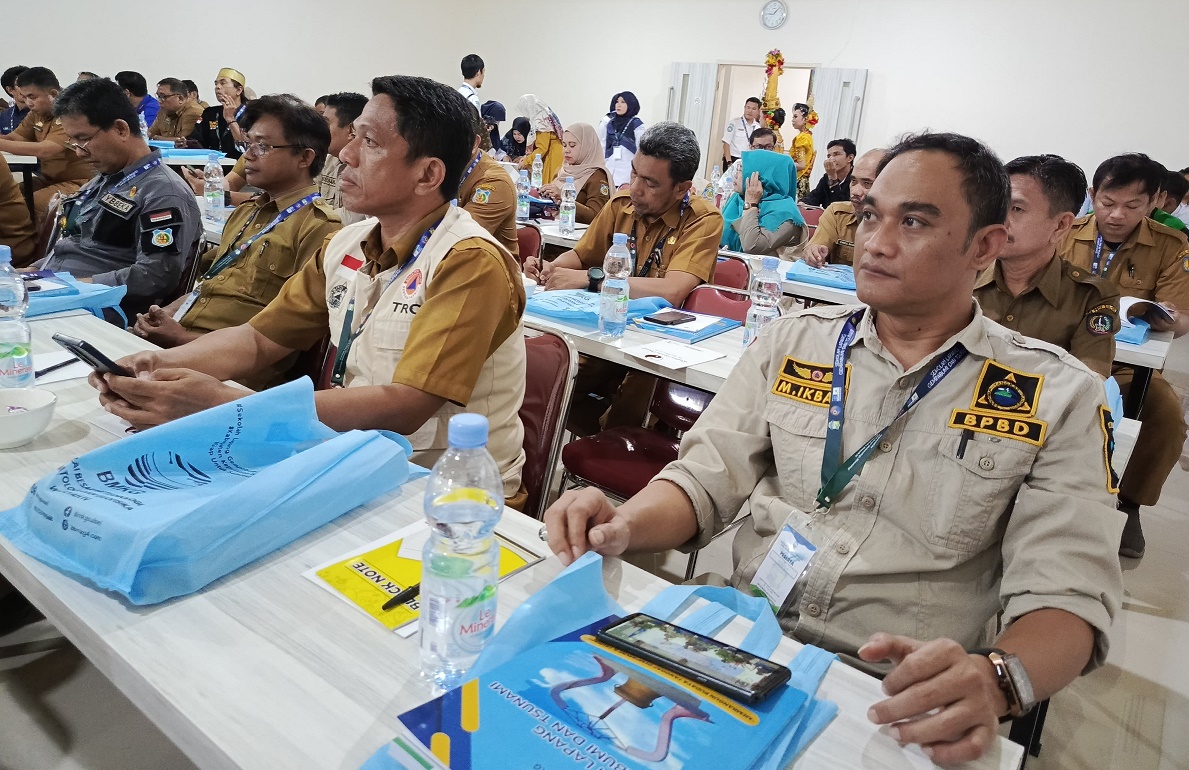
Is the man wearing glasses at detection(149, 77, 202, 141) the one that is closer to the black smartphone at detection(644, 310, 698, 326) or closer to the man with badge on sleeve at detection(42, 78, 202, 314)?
the man with badge on sleeve at detection(42, 78, 202, 314)

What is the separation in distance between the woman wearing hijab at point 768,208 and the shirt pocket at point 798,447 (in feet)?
13.7

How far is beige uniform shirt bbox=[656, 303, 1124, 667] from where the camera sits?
1.22m

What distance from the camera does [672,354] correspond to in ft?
7.98

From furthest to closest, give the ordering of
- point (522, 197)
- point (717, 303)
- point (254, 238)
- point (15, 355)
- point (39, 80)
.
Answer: point (39, 80), point (522, 197), point (717, 303), point (254, 238), point (15, 355)

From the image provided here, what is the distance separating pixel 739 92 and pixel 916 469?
13359 mm

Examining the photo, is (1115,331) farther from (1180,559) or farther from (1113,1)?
(1113,1)

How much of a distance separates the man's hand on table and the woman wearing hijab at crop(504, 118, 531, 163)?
343 inches

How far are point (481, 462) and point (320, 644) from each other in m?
0.30

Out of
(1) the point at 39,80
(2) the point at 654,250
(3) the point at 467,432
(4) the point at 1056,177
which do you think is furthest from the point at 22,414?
(1) the point at 39,80

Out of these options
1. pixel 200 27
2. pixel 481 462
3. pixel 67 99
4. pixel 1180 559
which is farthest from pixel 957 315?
pixel 200 27

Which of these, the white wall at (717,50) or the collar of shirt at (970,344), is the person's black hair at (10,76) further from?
the collar of shirt at (970,344)

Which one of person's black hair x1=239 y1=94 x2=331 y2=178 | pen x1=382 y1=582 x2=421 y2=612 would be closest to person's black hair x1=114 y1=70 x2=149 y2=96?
person's black hair x1=239 y1=94 x2=331 y2=178

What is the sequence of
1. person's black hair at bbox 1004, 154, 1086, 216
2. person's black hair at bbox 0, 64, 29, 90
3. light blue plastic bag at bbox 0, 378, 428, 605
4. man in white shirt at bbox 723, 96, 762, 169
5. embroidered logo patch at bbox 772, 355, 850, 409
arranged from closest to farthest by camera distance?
light blue plastic bag at bbox 0, 378, 428, 605 → embroidered logo patch at bbox 772, 355, 850, 409 → person's black hair at bbox 1004, 154, 1086, 216 → person's black hair at bbox 0, 64, 29, 90 → man in white shirt at bbox 723, 96, 762, 169

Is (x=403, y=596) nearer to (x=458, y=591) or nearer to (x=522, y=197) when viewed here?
(x=458, y=591)
